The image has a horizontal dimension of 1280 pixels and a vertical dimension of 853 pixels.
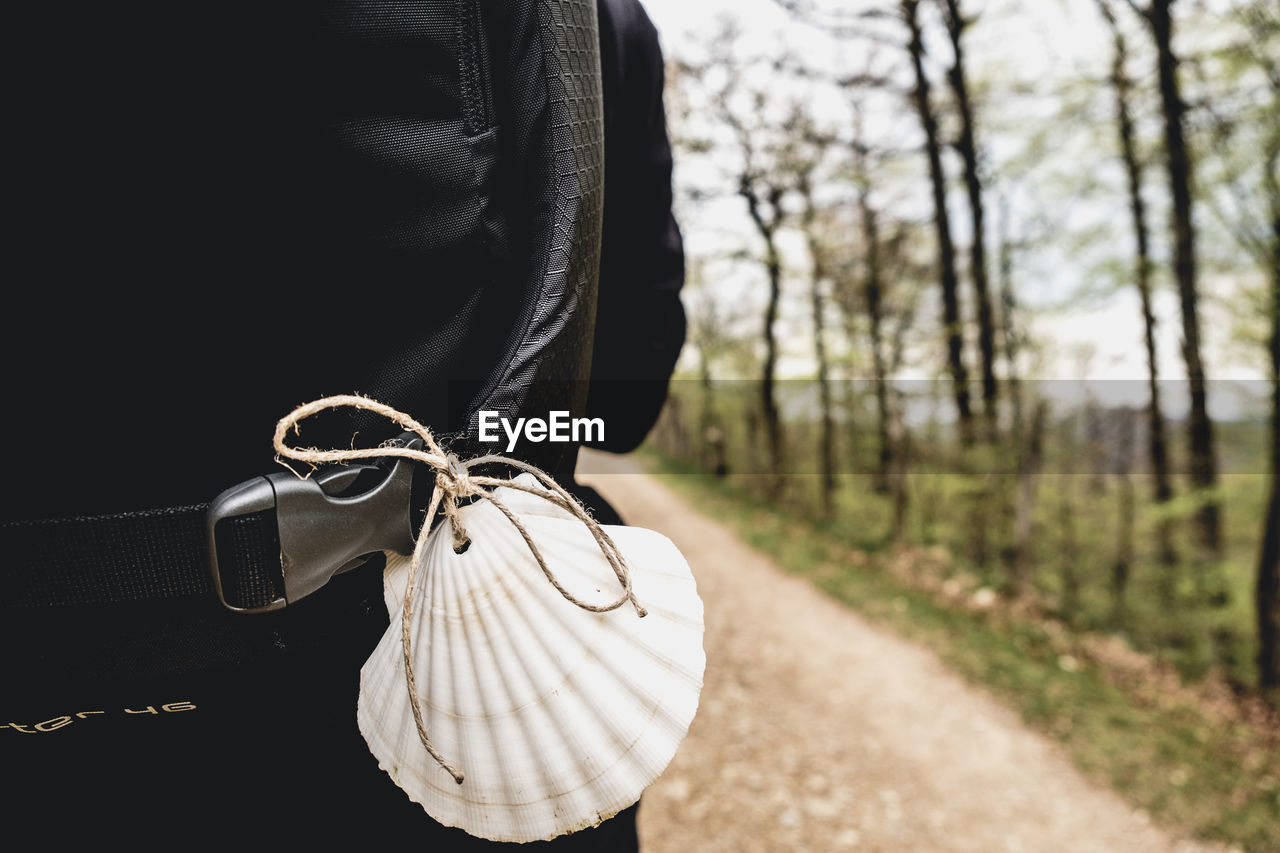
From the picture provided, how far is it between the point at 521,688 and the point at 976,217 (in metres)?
10.9

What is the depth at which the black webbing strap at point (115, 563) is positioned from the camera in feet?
2.12

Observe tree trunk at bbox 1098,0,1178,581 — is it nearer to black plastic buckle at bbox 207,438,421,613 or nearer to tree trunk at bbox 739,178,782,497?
tree trunk at bbox 739,178,782,497

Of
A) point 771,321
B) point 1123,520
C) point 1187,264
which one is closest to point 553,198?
point 1187,264

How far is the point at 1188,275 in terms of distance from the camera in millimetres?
7484

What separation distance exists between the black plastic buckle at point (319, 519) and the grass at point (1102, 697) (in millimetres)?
5356

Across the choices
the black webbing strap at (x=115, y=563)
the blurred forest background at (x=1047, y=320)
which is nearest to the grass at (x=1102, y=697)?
the blurred forest background at (x=1047, y=320)

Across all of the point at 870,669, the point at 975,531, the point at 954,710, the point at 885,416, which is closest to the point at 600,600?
the point at 954,710

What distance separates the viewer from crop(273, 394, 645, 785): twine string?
63 centimetres

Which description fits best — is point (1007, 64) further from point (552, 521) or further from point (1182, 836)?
point (552, 521)

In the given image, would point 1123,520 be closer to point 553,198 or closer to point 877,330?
point 877,330

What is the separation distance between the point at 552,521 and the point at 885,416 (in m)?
11.8

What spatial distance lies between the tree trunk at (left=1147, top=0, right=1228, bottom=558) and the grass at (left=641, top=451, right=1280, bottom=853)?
225 centimetres

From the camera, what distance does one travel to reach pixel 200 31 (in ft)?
2.04

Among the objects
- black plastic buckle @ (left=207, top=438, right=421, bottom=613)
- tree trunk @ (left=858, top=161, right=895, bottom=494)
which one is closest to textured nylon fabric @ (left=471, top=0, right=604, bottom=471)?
black plastic buckle @ (left=207, top=438, right=421, bottom=613)
